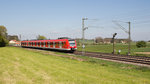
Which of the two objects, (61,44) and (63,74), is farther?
(61,44)

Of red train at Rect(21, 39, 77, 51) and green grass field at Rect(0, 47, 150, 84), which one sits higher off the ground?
red train at Rect(21, 39, 77, 51)

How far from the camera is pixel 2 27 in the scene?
9050cm

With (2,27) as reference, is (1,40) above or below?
below

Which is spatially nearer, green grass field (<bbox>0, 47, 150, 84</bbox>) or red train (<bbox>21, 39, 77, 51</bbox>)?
green grass field (<bbox>0, 47, 150, 84</bbox>)

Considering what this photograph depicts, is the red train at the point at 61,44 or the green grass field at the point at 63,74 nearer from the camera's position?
the green grass field at the point at 63,74

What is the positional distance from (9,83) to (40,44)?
3546 centimetres

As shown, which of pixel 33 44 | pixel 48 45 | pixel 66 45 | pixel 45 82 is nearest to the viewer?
pixel 45 82

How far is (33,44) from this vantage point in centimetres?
4662

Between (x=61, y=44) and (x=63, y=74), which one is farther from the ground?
(x=61, y=44)

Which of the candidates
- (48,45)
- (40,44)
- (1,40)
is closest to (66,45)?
(48,45)

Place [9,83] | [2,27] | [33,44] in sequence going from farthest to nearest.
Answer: [2,27], [33,44], [9,83]

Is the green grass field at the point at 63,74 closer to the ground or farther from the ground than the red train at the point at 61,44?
closer to the ground

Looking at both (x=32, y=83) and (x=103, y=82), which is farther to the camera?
(x=103, y=82)

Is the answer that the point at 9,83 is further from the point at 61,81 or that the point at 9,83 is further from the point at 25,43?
the point at 25,43
